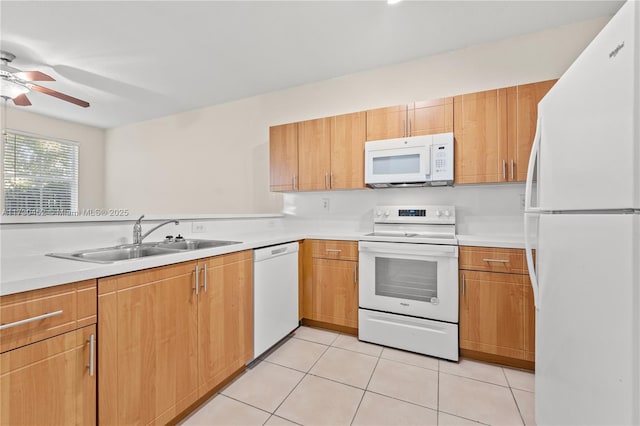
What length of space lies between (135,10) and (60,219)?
5.80ft

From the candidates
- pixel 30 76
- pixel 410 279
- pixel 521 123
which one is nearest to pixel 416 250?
pixel 410 279

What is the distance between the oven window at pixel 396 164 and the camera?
233 cm

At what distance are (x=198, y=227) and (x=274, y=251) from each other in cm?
67

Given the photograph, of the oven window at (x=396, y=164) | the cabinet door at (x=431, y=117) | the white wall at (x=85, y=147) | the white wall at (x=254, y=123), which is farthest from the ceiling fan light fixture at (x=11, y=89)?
the cabinet door at (x=431, y=117)

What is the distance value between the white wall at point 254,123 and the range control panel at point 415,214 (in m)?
1.10

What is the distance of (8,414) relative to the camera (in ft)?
2.66

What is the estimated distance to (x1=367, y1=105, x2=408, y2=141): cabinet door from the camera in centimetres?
242

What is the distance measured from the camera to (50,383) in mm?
901

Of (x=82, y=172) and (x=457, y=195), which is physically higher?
(x=82, y=172)

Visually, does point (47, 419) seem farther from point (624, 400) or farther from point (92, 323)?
point (624, 400)

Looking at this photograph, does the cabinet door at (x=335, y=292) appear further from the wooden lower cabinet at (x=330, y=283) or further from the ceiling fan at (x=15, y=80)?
the ceiling fan at (x=15, y=80)

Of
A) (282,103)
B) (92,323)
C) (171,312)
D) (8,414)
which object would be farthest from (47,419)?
(282,103)

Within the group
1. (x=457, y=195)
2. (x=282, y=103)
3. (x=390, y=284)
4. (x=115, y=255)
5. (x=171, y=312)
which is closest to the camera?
(x=171, y=312)

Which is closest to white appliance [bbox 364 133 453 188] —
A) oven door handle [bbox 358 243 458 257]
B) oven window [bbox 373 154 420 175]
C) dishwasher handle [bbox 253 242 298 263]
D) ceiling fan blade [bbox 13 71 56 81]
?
oven window [bbox 373 154 420 175]
